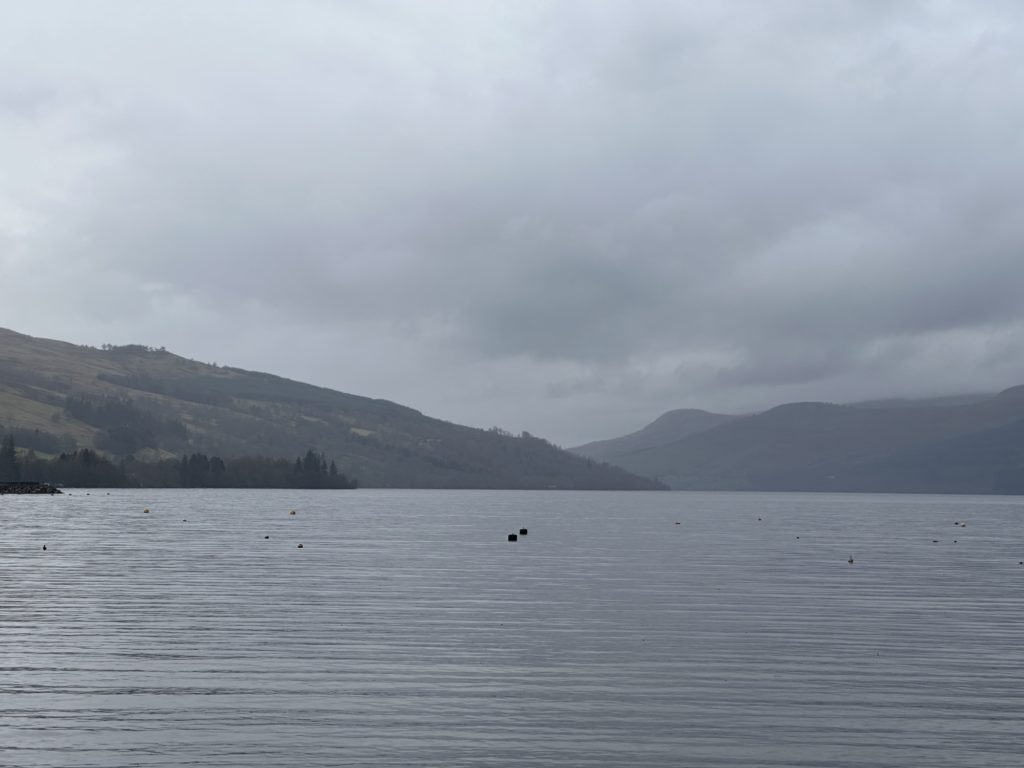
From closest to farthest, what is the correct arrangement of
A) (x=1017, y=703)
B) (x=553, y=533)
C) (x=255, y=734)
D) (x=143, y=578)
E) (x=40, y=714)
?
(x=255, y=734) → (x=40, y=714) → (x=1017, y=703) → (x=143, y=578) → (x=553, y=533)

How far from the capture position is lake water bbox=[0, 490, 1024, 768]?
34.0m

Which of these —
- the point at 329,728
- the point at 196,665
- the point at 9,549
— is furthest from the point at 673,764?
the point at 9,549

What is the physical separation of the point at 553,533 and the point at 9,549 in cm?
7732

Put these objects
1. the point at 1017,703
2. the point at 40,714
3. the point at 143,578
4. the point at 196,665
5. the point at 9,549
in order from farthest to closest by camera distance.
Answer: the point at 9,549 → the point at 143,578 → the point at 196,665 → the point at 1017,703 → the point at 40,714

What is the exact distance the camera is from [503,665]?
153 feet

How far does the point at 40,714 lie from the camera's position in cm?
3747

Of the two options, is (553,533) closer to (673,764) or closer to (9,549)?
(9,549)

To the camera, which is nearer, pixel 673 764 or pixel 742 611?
pixel 673 764

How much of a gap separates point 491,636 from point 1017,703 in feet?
77.8

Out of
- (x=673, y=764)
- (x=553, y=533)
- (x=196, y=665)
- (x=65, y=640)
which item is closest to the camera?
(x=673, y=764)

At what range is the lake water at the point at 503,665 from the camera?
34.0 meters

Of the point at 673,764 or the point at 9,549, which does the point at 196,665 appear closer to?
the point at 673,764

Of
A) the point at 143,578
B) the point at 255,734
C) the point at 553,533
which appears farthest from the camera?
the point at 553,533

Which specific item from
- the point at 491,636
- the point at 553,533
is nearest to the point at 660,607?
the point at 491,636
